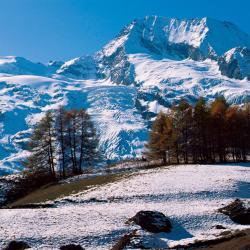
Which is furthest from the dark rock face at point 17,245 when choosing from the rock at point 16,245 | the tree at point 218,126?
the tree at point 218,126

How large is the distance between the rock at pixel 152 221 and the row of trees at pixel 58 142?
92.2 feet

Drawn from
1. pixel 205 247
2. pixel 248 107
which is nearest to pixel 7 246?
pixel 205 247

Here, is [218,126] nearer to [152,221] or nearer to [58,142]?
[58,142]

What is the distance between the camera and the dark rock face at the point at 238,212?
41188mm

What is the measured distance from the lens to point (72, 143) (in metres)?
70.8

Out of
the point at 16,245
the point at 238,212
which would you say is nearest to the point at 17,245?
the point at 16,245

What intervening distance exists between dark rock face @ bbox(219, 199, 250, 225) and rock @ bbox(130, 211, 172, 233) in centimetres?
565

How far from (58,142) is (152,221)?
34.0m

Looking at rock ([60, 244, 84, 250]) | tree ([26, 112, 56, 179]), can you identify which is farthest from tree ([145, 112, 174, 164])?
rock ([60, 244, 84, 250])

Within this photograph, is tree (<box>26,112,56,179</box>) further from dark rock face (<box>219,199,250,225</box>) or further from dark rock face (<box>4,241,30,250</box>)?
dark rock face (<box>4,241,30,250</box>)

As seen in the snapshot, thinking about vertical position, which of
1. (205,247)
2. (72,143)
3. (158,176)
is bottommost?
(205,247)

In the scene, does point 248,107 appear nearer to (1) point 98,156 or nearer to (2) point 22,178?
(1) point 98,156

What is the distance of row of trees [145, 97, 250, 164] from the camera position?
71.6 metres

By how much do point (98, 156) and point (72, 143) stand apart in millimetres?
3986
